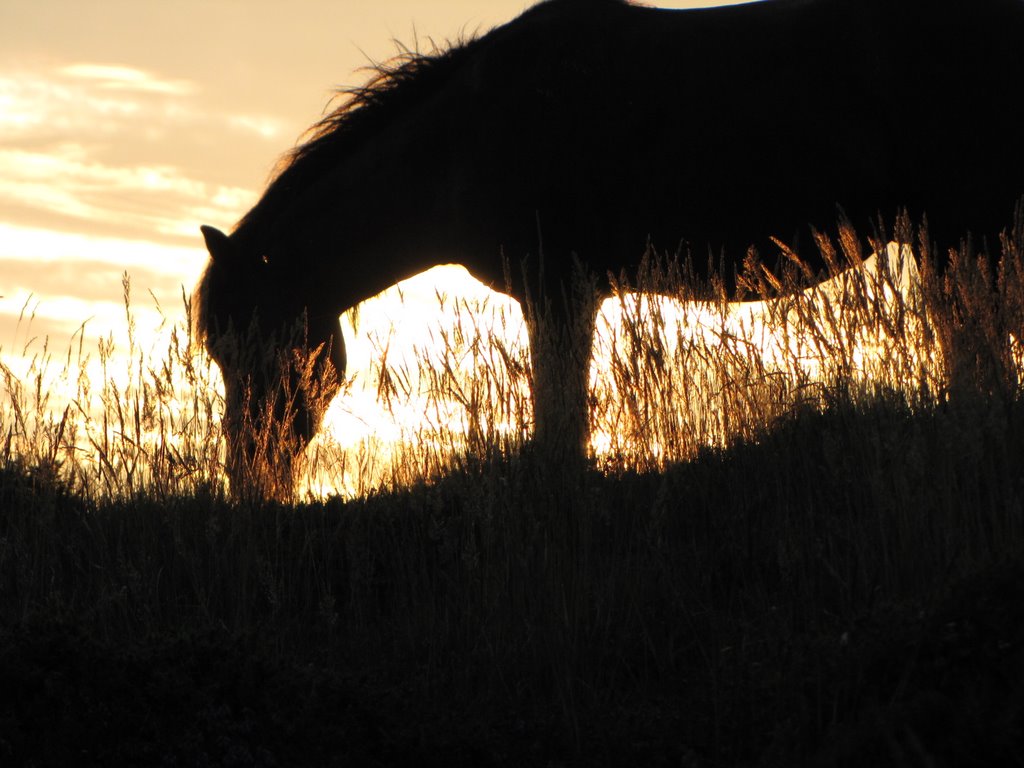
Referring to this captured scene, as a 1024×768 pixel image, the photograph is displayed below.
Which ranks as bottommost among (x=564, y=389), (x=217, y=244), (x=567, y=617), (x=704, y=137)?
(x=567, y=617)

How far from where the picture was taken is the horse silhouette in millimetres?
5531

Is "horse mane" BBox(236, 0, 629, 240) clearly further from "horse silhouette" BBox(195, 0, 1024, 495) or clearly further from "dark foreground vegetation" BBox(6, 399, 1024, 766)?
"dark foreground vegetation" BBox(6, 399, 1024, 766)

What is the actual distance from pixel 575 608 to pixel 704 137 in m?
3.19

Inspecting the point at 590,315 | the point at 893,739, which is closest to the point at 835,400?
the point at 590,315

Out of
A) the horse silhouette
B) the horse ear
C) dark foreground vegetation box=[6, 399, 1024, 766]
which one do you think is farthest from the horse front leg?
the horse ear

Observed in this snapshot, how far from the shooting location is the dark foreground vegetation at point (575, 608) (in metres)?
2.48

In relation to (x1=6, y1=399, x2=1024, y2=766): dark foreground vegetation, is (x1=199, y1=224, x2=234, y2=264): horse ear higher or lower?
higher

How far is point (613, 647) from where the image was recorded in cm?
314

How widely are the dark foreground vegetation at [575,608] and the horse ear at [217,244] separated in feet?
6.15

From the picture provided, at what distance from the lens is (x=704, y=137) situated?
5.62 meters

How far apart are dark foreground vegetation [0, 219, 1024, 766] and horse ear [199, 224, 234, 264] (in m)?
1.87

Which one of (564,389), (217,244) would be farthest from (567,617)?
(217,244)

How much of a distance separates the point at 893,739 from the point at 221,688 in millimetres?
1560

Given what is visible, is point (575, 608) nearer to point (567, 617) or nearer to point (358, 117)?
point (567, 617)
